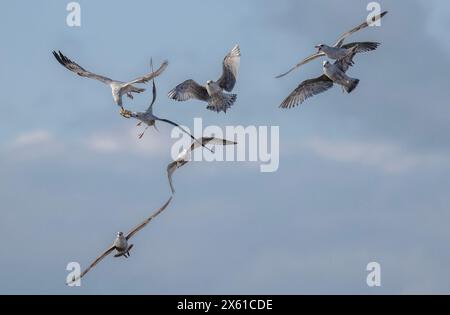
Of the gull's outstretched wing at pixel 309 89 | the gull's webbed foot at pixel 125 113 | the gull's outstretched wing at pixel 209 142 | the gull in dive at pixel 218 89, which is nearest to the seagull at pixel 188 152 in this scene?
the gull's outstretched wing at pixel 209 142

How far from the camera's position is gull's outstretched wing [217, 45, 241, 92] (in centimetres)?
4591

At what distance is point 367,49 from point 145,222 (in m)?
10.7

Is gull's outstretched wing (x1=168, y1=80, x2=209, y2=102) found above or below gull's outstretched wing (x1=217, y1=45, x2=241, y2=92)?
below

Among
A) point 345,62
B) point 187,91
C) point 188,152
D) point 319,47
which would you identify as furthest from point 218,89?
point 345,62

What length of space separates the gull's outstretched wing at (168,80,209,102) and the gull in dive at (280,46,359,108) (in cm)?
336

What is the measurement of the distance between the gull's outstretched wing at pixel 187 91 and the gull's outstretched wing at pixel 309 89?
3.36m

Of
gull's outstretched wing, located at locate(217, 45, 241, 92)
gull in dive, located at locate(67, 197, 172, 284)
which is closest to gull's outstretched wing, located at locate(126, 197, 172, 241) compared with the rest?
gull in dive, located at locate(67, 197, 172, 284)

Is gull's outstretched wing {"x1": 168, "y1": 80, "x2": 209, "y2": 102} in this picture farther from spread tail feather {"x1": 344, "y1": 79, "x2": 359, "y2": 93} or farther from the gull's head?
spread tail feather {"x1": 344, "y1": 79, "x2": 359, "y2": 93}

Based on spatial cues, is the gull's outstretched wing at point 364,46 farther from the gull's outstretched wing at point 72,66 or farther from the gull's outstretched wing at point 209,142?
the gull's outstretched wing at point 72,66

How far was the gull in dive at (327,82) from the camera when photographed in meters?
44.5

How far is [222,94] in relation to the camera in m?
45.3

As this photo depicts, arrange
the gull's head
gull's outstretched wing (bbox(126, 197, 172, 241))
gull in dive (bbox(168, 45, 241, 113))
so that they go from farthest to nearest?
1. gull in dive (bbox(168, 45, 241, 113))
2. the gull's head
3. gull's outstretched wing (bbox(126, 197, 172, 241))
